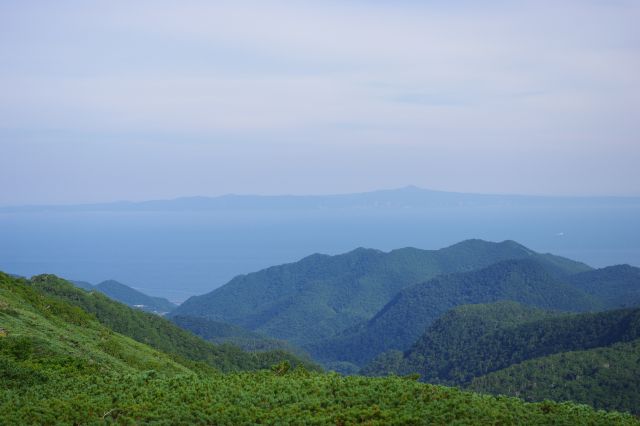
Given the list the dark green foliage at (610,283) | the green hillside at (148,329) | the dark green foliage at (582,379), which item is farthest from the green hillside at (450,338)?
the dark green foliage at (610,283)

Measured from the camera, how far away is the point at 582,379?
62.2m

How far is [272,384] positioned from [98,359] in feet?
32.4

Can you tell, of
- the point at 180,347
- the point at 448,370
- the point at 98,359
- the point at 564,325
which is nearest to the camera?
the point at 98,359

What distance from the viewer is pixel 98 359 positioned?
2528cm

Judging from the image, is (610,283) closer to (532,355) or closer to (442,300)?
(442,300)

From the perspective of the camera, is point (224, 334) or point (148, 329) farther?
point (224, 334)

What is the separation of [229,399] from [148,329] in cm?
4516

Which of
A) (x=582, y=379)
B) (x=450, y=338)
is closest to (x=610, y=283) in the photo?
(x=450, y=338)

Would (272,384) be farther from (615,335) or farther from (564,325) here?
(564,325)

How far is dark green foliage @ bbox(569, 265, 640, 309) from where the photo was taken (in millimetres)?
168087

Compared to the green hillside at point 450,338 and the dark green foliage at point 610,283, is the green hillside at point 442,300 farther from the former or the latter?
the green hillside at point 450,338

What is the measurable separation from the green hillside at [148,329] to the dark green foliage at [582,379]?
77.4 feet

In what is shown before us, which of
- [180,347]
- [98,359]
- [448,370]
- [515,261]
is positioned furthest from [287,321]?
[98,359]

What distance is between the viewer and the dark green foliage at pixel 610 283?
16809 centimetres
